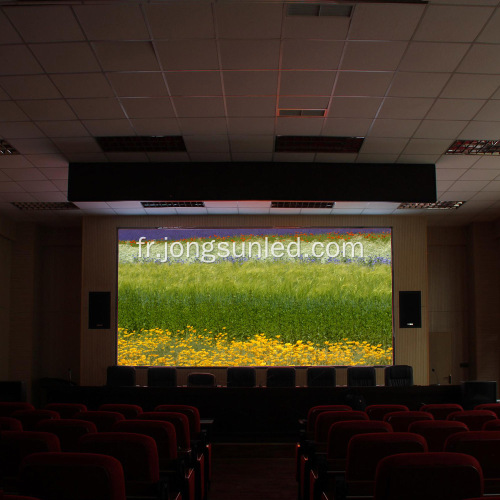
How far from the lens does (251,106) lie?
6.52m

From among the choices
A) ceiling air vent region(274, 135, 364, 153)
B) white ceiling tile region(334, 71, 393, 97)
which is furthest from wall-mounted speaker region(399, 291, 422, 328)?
white ceiling tile region(334, 71, 393, 97)

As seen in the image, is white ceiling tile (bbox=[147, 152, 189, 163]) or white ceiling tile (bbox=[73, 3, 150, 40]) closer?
white ceiling tile (bbox=[73, 3, 150, 40])

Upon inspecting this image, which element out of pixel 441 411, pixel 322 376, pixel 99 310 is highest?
pixel 99 310

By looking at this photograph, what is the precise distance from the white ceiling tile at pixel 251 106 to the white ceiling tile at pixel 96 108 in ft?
3.89

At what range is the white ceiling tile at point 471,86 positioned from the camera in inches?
227

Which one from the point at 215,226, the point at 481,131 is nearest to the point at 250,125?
the point at 481,131

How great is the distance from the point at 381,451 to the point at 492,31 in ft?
11.1

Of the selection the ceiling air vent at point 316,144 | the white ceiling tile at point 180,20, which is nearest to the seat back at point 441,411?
the ceiling air vent at point 316,144

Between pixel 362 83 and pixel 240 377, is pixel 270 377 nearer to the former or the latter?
pixel 240 377

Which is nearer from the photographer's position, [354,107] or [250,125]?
[354,107]

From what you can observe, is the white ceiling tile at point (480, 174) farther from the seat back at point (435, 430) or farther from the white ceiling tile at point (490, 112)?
the seat back at point (435, 430)

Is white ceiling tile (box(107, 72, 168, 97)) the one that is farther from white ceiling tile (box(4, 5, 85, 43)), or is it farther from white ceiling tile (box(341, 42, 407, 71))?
white ceiling tile (box(341, 42, 407, 71))

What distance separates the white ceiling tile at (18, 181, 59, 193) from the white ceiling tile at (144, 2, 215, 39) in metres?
5.17

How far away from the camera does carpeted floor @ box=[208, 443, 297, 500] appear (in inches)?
228
